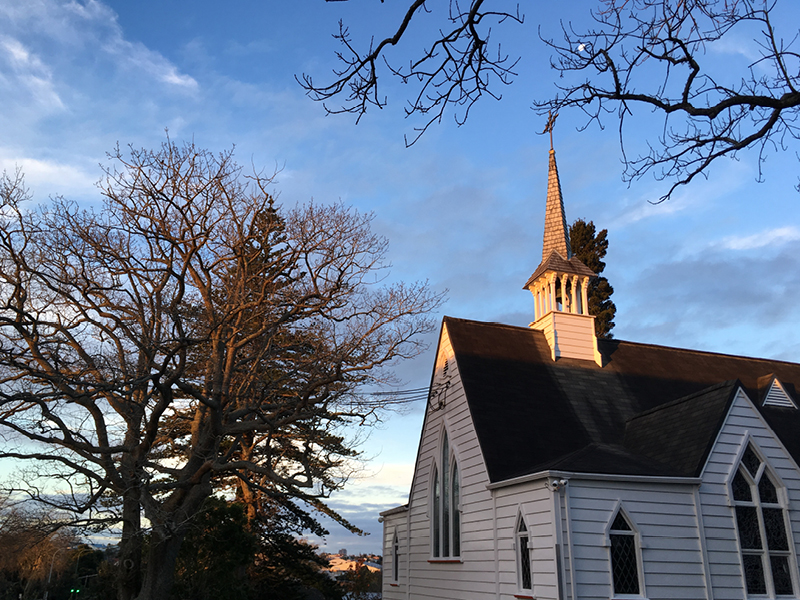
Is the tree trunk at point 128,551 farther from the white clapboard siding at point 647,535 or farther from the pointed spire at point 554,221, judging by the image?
the pointed spire at point 554,221

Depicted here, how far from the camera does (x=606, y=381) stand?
1947cm

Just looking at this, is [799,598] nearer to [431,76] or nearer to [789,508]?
[789,508]

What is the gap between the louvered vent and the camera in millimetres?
18797

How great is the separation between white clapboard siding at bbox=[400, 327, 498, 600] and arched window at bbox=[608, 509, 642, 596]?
9.37 ft

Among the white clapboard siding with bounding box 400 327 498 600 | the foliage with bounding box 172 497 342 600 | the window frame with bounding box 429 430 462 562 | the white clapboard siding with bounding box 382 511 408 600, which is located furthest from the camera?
the white clapboard siding with bounding box 382 511 408 600

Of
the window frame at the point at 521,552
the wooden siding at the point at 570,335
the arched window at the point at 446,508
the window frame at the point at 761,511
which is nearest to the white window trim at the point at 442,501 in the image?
the arched window at the point at 446,508

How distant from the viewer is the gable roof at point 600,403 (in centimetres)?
1430

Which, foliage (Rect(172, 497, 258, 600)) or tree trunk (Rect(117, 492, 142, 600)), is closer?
tree trunk (Rect(117, 492, 142, 600))

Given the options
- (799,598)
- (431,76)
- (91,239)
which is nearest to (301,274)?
(91,239)

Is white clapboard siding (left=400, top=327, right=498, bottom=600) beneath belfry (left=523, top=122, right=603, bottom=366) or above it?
beneath

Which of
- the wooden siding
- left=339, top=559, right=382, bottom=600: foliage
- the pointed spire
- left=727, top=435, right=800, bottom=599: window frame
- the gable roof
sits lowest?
left=339, top=559, right=382, bottom=600: foliage

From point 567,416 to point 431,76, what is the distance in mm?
13323

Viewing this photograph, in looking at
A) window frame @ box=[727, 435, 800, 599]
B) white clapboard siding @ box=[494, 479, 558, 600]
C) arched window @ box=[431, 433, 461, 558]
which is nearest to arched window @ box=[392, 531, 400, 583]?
arched window @ box=[431, 433, 461, 558]

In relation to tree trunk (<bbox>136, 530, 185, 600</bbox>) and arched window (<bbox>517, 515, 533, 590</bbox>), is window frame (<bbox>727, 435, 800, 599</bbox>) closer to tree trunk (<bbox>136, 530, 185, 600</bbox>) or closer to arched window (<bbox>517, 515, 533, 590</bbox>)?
arched window (<bbox>517, 515, 533, 590</bbox>)
